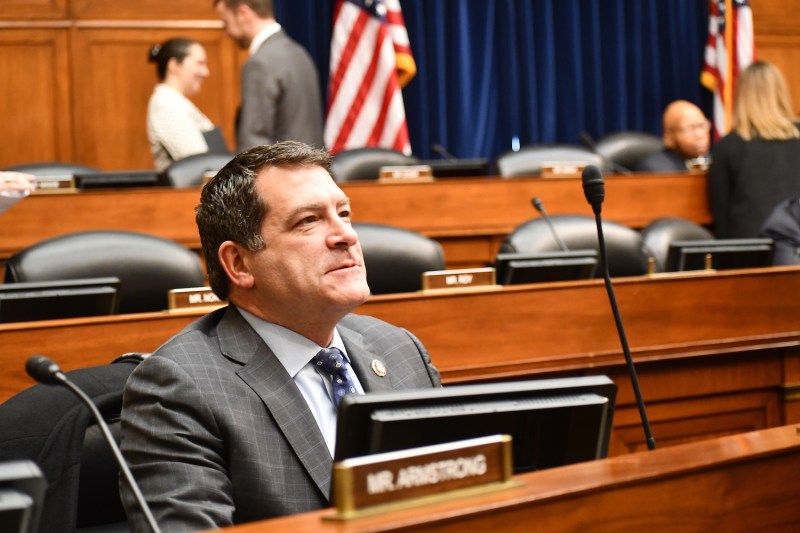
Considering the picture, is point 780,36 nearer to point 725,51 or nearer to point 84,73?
point 725,51

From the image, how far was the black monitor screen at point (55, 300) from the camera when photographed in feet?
8.34

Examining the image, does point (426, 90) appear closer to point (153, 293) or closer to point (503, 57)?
point (503, 57)

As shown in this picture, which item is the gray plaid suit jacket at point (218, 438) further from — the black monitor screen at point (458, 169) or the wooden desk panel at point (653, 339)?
the black monitor screen at point (458, 169)

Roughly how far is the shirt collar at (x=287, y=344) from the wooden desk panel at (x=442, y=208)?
2.56 m

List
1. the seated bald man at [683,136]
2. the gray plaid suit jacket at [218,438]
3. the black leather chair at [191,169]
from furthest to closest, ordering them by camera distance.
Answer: the seated bald man at [683,136] < the black leather chair at [191,169] < the gray plaid suit jacket at [218,438]

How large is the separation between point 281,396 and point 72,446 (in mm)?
332

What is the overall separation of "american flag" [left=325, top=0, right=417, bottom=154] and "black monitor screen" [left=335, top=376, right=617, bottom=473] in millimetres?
5697

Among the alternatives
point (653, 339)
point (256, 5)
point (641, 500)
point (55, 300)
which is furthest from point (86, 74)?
point (641, 500)

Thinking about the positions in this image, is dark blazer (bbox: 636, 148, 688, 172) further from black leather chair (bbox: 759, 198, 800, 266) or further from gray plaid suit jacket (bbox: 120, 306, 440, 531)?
gray plaid suit jacket (bbox: 120, 306, 440, 531)

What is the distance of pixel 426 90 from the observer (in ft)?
26.3

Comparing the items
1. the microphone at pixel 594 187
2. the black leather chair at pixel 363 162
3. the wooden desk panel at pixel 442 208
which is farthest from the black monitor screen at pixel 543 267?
the black leather chair at pixel 363 162

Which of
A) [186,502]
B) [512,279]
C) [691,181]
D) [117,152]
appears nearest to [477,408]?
[186,502]

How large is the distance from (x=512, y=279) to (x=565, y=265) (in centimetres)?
20

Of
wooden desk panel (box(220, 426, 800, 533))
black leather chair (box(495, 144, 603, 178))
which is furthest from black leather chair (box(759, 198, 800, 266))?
wooden desk panel (box(220, 426, 800, 533))
